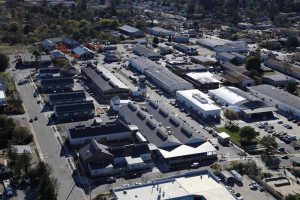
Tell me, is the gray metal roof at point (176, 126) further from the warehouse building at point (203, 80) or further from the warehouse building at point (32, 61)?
the warehouse building at point (32, 61)

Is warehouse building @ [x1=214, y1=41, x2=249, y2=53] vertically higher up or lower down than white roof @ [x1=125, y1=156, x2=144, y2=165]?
lower down

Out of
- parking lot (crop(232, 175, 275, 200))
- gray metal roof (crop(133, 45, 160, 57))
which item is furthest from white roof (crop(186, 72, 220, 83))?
parking lot (crop(232, 175, 275, 200))

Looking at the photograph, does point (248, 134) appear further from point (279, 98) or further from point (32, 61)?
point (32, 61)

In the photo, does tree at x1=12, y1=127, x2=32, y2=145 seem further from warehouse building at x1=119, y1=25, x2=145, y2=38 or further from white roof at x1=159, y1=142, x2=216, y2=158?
warehouse building at x1=119, y1=25, x2=145, y2=38

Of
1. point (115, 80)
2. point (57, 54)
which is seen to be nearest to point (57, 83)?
point (115, 80)

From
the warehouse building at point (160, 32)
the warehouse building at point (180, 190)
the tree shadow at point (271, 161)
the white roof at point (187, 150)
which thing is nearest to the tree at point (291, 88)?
the tree shadow at point (271, 161)

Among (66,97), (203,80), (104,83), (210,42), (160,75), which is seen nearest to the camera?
(66,97)

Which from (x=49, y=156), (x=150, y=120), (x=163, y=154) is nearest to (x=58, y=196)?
(x=49, y=156)
